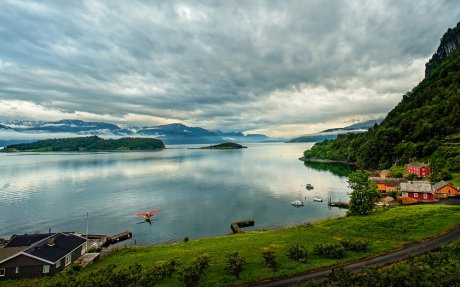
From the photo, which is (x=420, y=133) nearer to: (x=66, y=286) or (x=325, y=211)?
(x=325, y=211)

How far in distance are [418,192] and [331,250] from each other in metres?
62.1

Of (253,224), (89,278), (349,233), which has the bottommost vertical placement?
(253,224)

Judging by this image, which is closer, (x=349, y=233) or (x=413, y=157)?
(x=349, y=233)

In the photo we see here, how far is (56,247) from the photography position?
157 feet

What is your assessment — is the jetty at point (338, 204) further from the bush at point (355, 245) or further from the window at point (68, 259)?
the window at point (68, 259)

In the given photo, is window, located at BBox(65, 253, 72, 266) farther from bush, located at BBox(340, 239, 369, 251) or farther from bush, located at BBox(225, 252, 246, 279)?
bush, located at BBox(340, 239, 369, 251)

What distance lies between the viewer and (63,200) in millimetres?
111188

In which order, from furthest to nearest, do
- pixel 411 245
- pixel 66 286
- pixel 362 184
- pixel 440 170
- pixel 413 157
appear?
pixel 413 157, pixel 440 170, pixel 362 184, pixel 411 245, pixel 66 286

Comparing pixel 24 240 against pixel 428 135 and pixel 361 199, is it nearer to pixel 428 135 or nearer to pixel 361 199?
pixel 361 199

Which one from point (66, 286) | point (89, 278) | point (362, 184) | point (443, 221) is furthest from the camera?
point (362, 184)

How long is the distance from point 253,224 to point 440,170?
81633mm

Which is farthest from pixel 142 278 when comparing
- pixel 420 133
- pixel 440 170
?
pixel 420 133

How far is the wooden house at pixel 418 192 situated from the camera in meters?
81.2

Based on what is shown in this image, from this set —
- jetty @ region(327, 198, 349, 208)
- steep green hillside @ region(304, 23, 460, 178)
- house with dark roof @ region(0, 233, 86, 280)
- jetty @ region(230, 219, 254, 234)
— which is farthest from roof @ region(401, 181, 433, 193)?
house with dark roof @ region(0, 233, 86, 280)
